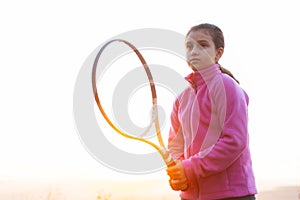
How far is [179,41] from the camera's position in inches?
180

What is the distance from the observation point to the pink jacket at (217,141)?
354 centimetres

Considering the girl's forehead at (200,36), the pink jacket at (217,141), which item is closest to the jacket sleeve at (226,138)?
the pink jacket at (217,141)

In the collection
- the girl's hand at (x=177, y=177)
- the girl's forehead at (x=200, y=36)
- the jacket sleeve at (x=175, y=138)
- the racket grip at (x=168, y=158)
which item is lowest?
the girl's hand at (x=177, y=177)

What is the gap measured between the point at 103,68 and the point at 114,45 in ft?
0.85

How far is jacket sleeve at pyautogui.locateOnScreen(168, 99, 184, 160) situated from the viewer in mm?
4024

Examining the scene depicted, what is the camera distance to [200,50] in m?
3.83

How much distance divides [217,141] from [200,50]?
0.77m

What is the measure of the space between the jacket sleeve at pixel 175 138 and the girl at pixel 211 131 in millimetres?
34

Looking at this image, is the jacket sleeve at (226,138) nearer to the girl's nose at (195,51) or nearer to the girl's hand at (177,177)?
the girl's hand at (177,177)

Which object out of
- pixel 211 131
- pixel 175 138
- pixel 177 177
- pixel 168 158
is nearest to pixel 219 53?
pixel 211 131

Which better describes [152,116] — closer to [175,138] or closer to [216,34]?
[175,138]

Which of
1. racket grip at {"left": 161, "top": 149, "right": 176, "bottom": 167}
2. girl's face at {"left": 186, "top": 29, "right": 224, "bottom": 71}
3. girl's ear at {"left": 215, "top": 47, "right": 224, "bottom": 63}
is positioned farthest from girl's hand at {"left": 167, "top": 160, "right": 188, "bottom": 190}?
girl's ear at {"left": 215, "top": 47, "right": 224, "bottom": 63}

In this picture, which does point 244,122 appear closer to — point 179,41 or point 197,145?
point 197,145

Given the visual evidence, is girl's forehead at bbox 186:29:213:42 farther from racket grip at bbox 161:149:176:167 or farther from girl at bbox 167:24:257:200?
racket grip at bbox 161:149:176:167
